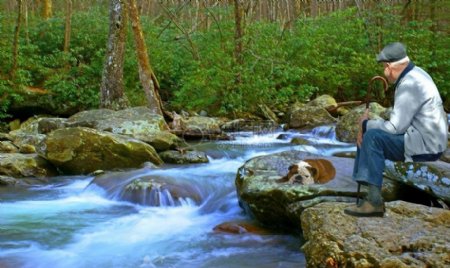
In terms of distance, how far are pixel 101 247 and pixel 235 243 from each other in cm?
167

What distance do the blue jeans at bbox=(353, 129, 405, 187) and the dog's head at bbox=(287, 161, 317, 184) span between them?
1932 millimetres

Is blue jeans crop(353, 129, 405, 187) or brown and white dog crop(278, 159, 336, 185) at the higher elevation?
blue jeans crop(353, 129, 405, 187)

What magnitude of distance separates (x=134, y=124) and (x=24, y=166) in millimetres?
2998

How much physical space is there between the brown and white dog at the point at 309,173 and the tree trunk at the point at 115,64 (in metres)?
8.68

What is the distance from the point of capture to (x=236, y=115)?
16.1m

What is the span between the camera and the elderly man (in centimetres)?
395

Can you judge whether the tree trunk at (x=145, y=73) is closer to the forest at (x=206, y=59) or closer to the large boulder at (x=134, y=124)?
the forest at (x=206, y=59)

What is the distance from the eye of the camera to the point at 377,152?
4062 mm

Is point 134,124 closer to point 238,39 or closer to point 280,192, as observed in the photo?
point 238,39

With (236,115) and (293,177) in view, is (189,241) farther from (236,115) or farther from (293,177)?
(236,115)

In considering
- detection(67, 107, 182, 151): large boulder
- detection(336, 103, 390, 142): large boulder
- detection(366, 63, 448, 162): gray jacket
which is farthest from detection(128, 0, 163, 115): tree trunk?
detection(366, 63, 448, 162): gray jacket

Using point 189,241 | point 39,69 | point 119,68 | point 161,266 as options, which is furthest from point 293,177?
point 39,69

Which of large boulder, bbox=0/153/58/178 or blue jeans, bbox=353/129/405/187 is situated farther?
large boulder, bbox=0/153/58/178

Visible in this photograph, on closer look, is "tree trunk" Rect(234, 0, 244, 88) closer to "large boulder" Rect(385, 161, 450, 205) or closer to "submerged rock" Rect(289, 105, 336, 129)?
"submerged rock" Rect(289, 105, 336, 129)
